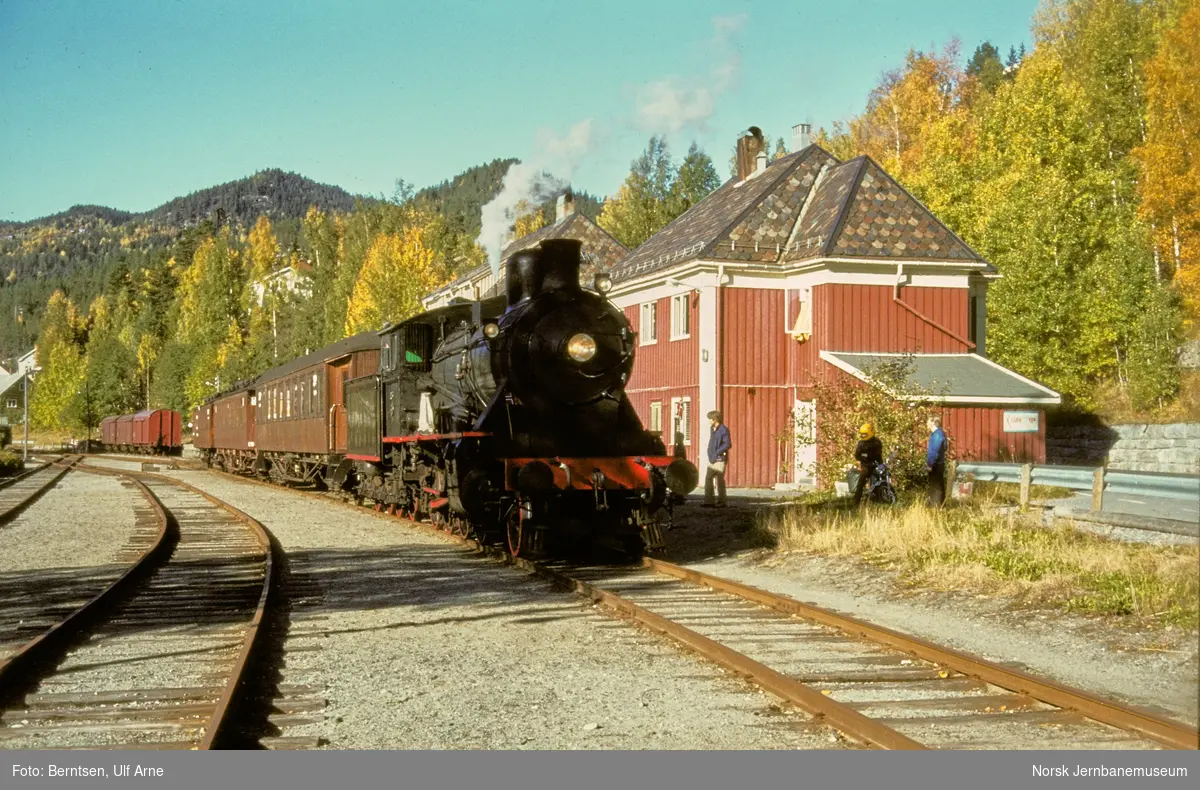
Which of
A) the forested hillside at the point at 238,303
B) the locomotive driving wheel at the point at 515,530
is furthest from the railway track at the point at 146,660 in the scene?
the forested hillside at the point at 238,303

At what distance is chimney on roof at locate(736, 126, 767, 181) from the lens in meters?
33.4

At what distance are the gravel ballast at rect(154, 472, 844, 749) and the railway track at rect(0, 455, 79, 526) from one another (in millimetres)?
12150

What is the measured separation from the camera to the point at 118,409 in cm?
9344

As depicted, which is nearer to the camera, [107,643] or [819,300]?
[107,643]

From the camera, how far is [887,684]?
671cm

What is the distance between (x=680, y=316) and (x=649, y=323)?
6.24ft

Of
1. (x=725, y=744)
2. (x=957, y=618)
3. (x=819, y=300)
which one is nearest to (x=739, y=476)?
(x=819, y=300)

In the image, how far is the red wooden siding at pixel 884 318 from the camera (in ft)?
87.3

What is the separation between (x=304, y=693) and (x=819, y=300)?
21687 mm

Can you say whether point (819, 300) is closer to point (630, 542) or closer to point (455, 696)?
point (630, 542)

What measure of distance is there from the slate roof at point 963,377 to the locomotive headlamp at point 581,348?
37.6 ft

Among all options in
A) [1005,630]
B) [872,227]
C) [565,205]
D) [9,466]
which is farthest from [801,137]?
[9,466]

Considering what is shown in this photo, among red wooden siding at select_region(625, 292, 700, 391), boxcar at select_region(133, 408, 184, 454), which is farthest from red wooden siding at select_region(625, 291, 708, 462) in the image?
boxcar at select_region(133, 408, 184, 454)

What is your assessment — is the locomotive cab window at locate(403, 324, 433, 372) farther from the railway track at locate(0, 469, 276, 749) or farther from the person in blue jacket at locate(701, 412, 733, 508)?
the person in blue jacket at locate(701, 412, 733, 508)
